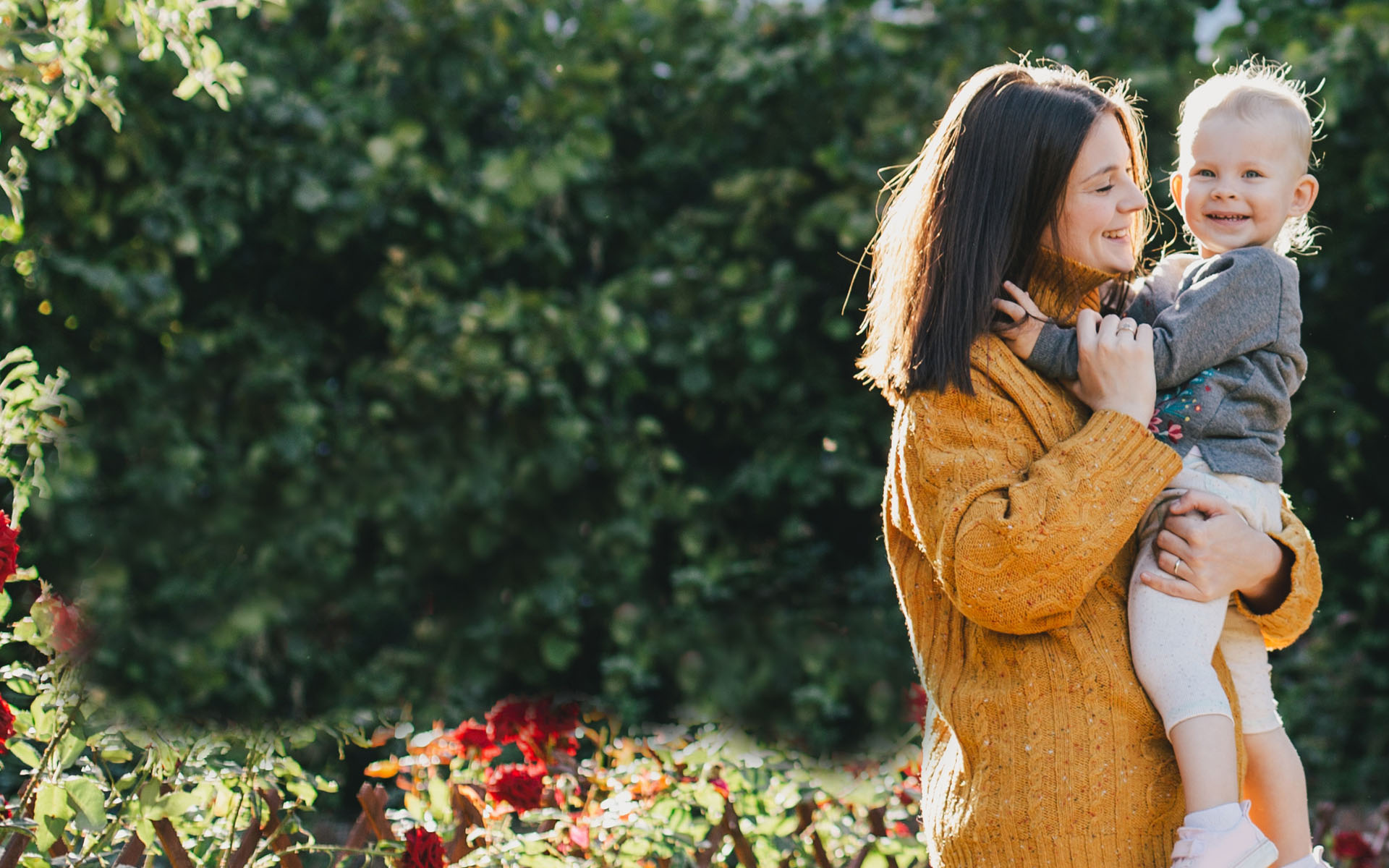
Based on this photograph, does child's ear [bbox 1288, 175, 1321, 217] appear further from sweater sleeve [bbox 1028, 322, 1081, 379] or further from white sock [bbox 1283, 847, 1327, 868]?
white sock [bbox 1283, 847, 1327, 868]

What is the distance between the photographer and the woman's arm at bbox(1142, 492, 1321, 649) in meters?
1.33

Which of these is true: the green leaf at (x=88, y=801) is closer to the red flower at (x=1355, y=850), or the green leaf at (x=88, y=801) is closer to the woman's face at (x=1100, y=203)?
the woman's face at (x=1100, y=203)

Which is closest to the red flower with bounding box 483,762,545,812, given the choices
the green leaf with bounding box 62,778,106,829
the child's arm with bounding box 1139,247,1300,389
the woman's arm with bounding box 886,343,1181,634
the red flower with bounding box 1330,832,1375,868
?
the green leaf with bounding box 62,778,106,829

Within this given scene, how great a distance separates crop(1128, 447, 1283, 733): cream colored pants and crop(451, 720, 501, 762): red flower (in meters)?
1.28

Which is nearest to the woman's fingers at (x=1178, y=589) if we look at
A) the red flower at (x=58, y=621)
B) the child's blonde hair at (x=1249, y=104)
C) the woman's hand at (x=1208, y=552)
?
the woman's hand at (x=1208, y=552)

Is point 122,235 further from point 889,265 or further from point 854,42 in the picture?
point 889,265

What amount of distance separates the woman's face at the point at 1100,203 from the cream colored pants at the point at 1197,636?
10.6 inches

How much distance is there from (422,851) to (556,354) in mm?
1713

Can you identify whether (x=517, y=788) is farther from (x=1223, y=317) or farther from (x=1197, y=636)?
(x=1223, y=317)

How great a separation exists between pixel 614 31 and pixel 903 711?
2.07 meters

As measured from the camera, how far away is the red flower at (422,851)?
1.79 m

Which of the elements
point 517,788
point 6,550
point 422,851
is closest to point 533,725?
point 517,788

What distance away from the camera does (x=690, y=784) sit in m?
2.14

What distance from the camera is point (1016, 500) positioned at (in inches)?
48.8
